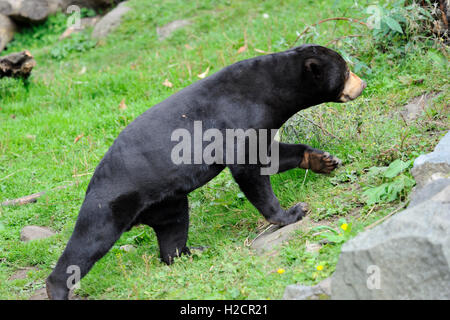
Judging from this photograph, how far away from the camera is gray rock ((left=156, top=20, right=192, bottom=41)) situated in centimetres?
1073

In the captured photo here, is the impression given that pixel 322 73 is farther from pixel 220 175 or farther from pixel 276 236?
pixel 220 175

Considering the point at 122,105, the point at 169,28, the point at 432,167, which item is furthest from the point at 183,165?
the point at 169,28

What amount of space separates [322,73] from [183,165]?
1.48 m

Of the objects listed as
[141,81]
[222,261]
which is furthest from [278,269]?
[141,81]

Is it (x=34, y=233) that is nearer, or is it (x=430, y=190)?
(x=430, y=190)

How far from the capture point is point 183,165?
14.8 ft

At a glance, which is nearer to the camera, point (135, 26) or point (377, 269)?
point (377, 269)

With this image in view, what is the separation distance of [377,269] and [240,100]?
214cm

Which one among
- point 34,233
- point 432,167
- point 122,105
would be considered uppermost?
point 432,167

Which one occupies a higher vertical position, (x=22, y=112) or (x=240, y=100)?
(x=240, y=100)

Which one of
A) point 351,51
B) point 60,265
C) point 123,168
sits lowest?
point 351,51

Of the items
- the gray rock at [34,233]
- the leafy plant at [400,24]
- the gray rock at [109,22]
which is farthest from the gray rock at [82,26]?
the leafy plant at [400,24]

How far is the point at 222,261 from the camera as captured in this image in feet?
14.3

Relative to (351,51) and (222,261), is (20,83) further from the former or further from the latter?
(222,261)
